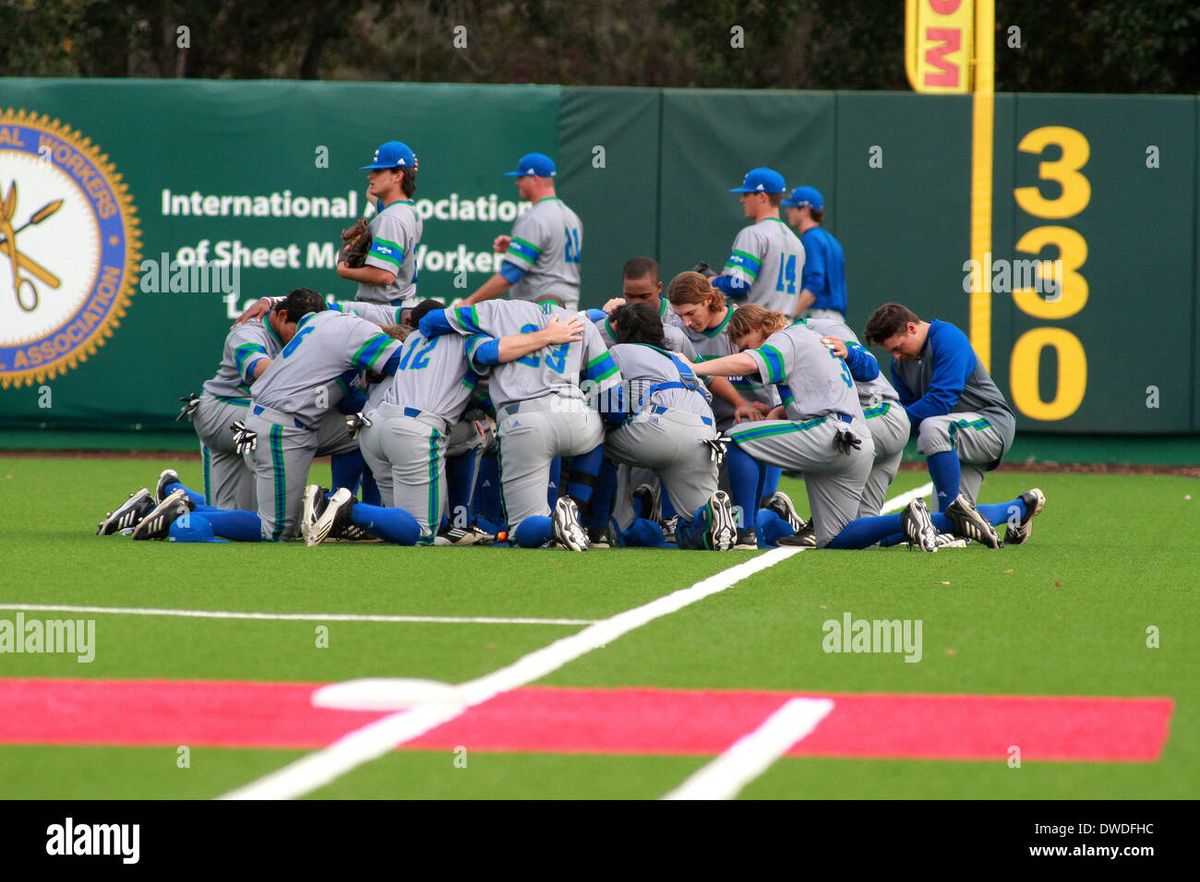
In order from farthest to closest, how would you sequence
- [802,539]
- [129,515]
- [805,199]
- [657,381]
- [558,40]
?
[558,40] → [805,199] → [802,539] → [129,515] → [657,381]

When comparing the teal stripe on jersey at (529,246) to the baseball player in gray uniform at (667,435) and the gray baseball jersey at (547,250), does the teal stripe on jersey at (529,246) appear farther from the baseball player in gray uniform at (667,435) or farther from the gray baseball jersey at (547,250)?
the baseball player in gray uniform at (667,435)

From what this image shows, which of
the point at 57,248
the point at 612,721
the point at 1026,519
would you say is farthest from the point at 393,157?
the point at 612,721

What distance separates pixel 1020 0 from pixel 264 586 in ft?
69.6

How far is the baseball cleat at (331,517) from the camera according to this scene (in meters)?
9.93

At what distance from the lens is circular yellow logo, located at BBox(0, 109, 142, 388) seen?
56.4 ft

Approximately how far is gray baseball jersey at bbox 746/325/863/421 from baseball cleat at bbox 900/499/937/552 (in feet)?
2.19

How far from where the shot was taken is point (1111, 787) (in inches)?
188

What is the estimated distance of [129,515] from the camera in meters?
10.7

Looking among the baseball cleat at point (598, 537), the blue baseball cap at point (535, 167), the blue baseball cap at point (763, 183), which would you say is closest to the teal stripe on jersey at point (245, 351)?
the baseball cleat at point (598, 537)

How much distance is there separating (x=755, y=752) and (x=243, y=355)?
21.9ft

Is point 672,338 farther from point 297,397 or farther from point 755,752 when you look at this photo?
point 755,752

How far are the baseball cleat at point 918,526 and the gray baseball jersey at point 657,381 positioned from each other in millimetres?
1212
